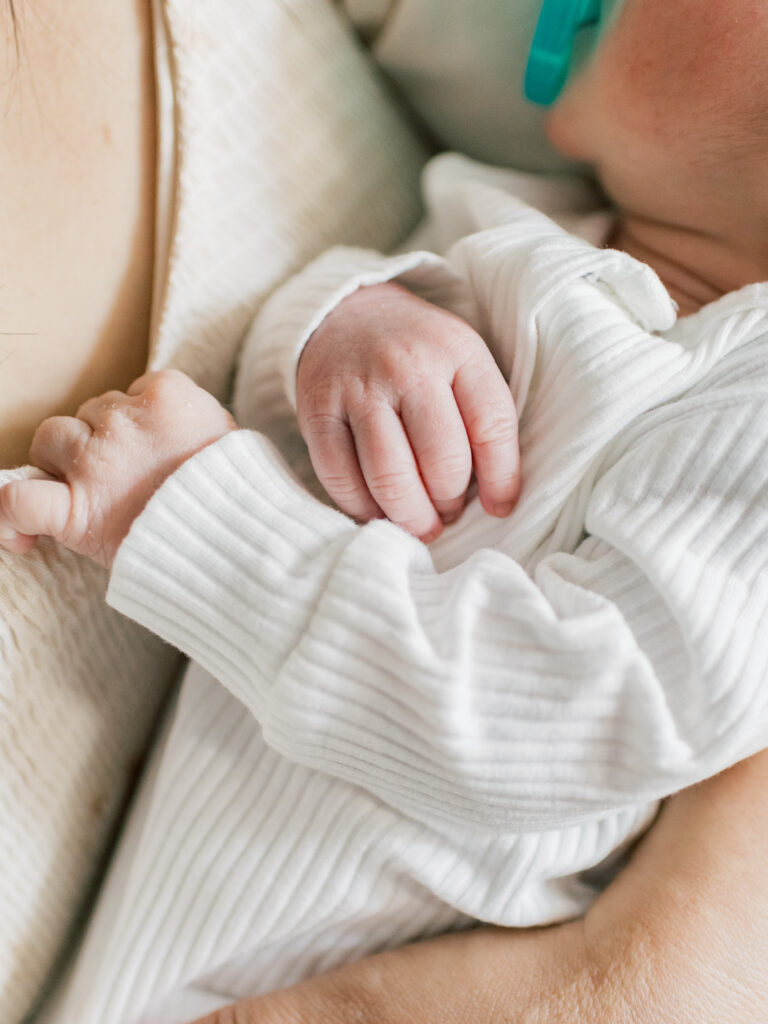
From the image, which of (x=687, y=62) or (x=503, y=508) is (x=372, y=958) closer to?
Result: (x=503, y=508)

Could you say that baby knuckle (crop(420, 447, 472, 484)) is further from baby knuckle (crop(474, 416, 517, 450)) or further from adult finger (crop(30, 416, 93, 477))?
adult finger (crop(30, 416, 93, 477))

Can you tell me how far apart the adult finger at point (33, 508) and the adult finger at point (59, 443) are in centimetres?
2

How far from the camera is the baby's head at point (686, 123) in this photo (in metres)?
0.59

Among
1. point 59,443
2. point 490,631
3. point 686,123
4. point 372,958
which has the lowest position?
point 372,958

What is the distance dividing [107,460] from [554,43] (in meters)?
0.53

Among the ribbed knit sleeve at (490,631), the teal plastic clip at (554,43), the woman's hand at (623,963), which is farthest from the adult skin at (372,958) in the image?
the teal plastic clip at (554,43)

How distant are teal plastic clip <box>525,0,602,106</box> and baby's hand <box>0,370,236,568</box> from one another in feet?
1.45

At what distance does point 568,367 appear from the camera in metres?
0.61

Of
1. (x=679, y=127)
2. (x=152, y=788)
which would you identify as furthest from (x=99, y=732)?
(x=679, y=127)

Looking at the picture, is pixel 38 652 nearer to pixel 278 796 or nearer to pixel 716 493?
pixel 278 796

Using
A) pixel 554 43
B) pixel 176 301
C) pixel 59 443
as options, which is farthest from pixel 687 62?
pixel 59 443

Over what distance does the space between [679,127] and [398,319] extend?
0.27m

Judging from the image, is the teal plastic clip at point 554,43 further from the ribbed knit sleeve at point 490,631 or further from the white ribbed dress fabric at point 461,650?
the ribbed knit sleeve at point 490,631

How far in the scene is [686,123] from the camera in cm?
63
